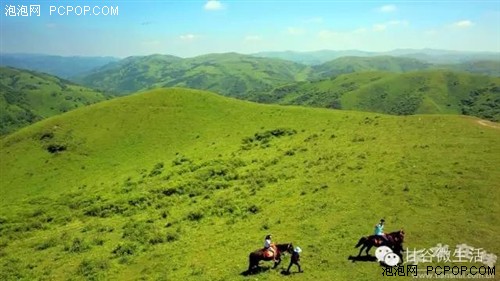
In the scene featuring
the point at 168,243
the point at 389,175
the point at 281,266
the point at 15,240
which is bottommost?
the point at 15,240

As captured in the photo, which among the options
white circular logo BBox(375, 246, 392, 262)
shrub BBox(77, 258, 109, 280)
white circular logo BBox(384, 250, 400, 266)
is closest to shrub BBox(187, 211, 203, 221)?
shrub BBox(77, 258, 109, 280)

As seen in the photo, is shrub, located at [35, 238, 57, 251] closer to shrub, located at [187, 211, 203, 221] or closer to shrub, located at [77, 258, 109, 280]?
shrub, located at [77, 258, 109, 280]

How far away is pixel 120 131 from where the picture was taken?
291ft

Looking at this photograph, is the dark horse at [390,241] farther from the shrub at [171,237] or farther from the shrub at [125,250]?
the shrub at [125,250]

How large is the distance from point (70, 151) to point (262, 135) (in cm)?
3916

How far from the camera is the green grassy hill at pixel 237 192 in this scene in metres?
30.7

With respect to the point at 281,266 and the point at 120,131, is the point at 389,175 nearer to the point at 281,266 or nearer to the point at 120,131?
the point at 281,266

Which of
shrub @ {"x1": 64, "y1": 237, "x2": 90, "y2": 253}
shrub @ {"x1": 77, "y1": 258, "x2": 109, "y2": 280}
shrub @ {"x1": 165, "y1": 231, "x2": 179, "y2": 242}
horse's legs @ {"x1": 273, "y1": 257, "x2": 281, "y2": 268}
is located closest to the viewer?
horse's legs @ {"x1": 273, "y1": 257, "x2": 281, "y2": 268}

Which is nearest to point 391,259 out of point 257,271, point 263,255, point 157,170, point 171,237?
point 263,255

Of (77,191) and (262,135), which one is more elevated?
(262,135)

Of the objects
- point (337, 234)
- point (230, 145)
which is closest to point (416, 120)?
point (230, 145)

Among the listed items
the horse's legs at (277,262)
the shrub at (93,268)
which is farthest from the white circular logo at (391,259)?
the shrub at (93,268)

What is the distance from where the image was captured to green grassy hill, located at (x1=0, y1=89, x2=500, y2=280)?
30672 mm

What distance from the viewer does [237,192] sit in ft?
157
